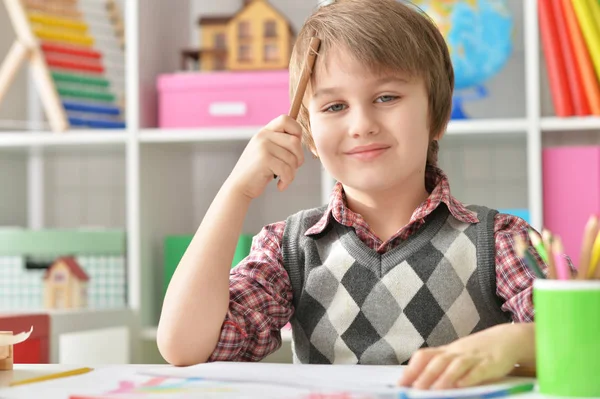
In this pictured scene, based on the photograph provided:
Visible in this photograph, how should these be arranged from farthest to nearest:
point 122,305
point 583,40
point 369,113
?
point 122,305 < point 583,40 < point 369,113

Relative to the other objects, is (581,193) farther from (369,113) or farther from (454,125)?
(369,113)

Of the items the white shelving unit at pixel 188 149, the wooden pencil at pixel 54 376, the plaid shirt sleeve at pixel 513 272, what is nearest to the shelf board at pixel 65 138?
the white shelving unit at pixel 188 149

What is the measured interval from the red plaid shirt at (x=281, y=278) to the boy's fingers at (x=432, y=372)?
329mm

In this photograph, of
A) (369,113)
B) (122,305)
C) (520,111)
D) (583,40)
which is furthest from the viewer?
(520,111)

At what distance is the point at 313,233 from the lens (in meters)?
1.10

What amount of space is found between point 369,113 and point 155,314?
125 centimetres

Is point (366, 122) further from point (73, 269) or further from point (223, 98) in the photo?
point (73, 269)

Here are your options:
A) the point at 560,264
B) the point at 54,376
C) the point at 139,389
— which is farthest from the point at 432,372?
the point at 54,376

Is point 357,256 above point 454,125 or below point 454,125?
below

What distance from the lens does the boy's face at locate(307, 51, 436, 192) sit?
1.01 m

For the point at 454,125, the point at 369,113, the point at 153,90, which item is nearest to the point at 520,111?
the point at 454,125

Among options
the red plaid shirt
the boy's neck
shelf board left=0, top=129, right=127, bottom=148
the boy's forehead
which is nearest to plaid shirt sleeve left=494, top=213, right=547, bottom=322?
the red plaid shirt

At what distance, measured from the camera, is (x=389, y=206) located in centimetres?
110

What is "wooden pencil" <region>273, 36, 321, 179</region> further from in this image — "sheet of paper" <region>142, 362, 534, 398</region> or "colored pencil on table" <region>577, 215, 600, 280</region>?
"colored pencil on table" <region>577, 215, 600, 280</region>
